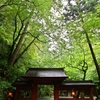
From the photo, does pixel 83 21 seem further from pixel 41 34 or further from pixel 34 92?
pixel 34 92

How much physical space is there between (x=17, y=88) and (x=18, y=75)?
3.29 feet

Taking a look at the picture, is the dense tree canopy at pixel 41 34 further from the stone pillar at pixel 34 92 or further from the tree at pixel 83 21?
the stone pillar at pixel 34 92

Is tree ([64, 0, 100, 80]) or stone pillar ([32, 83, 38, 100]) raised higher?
tree ([64, 0, 100, 80])

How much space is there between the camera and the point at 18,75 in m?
11.2

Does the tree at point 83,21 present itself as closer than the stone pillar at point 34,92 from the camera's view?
Yes

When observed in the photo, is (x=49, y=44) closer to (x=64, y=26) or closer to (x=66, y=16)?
(x=64, y=26)

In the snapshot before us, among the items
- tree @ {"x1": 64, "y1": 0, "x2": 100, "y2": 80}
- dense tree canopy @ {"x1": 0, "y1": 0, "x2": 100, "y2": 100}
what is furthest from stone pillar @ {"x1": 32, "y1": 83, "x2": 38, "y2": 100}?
tree @ {"x1": 64, "y1": 0, "x2": 100, "y2": 80}

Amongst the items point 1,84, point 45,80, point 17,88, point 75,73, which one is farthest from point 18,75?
point 75,73

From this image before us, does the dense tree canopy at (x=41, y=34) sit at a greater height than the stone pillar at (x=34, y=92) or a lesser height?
greater

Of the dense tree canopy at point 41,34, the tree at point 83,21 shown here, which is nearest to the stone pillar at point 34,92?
the dense tree canopy at point 41,34

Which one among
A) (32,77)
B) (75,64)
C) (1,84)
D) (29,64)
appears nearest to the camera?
(1,84)

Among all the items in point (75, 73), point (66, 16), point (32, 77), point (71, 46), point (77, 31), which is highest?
point (66, 16)

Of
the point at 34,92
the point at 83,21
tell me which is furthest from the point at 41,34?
the point at 34,92

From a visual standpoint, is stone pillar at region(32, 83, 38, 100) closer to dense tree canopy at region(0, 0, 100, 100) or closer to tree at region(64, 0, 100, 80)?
dense tree canopy at region(0, 0, 100, 100)
